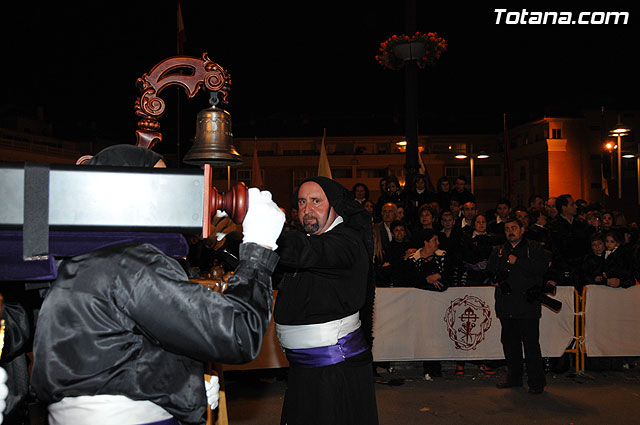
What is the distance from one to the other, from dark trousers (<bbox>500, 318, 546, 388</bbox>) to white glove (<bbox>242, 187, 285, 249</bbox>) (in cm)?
565

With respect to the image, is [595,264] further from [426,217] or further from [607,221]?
[426,217]

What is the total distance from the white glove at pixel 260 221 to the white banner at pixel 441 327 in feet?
18.7

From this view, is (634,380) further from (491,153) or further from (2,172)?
(491,153)

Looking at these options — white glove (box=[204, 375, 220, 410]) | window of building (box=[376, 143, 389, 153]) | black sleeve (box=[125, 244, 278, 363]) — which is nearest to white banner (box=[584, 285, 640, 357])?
white glove (box=[204, 375, 220, 410])

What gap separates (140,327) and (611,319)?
24.6ft

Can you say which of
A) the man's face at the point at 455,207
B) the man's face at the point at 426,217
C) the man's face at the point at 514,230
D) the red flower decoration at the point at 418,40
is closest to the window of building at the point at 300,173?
the red flower decoration at the point at 418,40

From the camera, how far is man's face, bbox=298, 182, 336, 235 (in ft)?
11.9

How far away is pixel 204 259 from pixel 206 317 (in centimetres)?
725

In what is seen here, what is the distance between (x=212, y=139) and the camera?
3.24 meters

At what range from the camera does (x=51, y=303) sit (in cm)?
171

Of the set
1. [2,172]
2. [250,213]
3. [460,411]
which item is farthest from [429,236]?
[2,172]

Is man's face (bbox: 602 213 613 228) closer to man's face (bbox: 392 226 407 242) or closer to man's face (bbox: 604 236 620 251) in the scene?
man's face (bbox: 604 236 620 251)

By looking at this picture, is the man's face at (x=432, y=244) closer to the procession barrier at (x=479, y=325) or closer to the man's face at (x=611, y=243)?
the procession barrier at (x=479, y=325)

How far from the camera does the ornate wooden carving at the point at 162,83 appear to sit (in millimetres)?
2898
